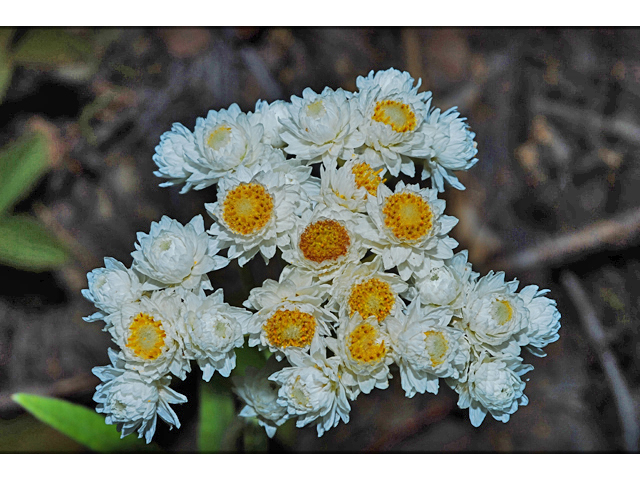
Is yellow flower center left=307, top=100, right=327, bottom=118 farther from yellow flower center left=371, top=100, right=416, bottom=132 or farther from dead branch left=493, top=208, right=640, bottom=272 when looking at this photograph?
dead branch left=493, top=208, right=640, bottom=272

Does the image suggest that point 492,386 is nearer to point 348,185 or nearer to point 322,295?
point 322,295

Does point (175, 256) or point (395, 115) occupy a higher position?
point (395, 115)

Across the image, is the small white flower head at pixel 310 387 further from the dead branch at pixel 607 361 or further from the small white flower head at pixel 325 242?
the dead branch at pixel 607 361

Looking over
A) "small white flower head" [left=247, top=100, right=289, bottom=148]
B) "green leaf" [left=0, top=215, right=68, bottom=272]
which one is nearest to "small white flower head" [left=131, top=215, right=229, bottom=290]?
"small white flower head" [left=247, top=100, right=289, bottom=148]

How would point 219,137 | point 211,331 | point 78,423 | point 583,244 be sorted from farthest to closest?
point 583,244 → point 78,423 → point 219,137 → point 211,331

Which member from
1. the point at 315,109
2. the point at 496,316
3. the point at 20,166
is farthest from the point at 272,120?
the point at 20,166

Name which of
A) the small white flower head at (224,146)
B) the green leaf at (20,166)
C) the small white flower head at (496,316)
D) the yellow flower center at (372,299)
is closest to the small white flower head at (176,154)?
the small white flower head at (224,146)
